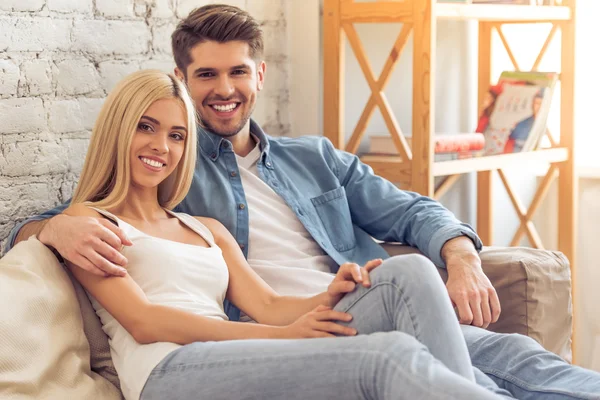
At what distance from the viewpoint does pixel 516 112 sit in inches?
124

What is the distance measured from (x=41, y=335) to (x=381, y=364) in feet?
2.06

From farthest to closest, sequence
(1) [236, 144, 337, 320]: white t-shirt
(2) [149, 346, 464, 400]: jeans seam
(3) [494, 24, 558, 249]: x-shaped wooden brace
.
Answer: (3) [494, 24, 558, 249]: x-shaped wooden brace → (1) [236, 144, 337, 320]: white t-shirt → (2) [149, 346, 464, 400]: jeans seam

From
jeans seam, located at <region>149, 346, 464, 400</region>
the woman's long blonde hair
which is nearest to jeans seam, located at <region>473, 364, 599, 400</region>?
jeans seam, located at <region>149, 346, 464, 400</region>

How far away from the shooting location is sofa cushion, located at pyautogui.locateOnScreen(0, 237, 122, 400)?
5.09 feet

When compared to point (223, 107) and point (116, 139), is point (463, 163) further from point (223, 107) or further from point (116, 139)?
point (116, 139)

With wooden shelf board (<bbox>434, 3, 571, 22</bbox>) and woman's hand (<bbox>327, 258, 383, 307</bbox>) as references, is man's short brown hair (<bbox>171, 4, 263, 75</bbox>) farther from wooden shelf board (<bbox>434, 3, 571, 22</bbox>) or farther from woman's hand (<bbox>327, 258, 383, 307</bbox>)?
woman's hand (<bbox>327, 258, 383, 307</bbox>)

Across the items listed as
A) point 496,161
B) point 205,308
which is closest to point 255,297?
point 205,308

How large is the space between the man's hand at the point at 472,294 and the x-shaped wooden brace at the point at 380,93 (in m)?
0.65

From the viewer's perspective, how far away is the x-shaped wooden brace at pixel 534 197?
3.38 m

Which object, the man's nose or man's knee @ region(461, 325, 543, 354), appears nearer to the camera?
man's knee @ region(461, 325, 543, 354)

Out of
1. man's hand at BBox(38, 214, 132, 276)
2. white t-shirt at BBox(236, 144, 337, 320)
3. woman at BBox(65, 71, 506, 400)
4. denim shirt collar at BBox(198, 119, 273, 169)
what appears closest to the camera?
woman at BBox(65, 71, 506, 400)

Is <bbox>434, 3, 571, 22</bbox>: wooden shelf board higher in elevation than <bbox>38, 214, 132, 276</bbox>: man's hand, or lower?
higher

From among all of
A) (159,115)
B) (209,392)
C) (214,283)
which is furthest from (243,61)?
(209,392)

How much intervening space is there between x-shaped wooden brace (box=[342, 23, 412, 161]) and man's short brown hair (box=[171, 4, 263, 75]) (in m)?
0.53
